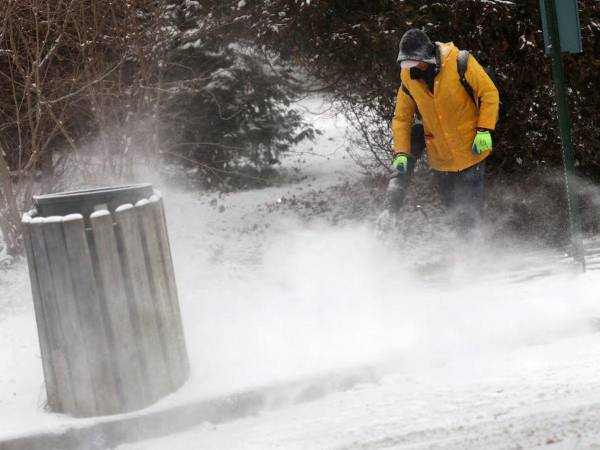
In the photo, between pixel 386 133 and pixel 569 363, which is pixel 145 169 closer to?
pixel 386 133

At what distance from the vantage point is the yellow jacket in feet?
17.7

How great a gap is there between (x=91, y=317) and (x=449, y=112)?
2.89 metres

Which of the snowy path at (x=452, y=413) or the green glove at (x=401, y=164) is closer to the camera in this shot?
the snowy path at (x=452, y=413)

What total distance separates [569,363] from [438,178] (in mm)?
2117

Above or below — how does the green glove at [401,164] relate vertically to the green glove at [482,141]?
below

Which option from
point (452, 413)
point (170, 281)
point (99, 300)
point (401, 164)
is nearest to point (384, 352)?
point (452, 413)

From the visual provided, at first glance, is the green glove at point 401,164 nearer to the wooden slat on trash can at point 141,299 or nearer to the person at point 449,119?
the person at point 449,119

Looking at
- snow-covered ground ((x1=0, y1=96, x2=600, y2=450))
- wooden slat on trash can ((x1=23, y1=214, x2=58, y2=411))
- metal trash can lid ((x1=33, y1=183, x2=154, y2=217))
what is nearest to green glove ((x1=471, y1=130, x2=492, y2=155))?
snow-covered ground ((x1=0, y1=96, x2=600, y2=450))

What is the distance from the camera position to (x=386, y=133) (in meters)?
8.98

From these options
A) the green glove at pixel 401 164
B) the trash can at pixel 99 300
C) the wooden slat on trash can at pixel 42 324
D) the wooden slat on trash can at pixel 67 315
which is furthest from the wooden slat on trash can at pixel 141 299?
the green glove at pixel 401 164

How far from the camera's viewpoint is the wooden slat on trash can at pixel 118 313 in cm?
389

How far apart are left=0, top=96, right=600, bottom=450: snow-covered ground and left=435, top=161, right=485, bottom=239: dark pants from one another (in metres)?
0.27

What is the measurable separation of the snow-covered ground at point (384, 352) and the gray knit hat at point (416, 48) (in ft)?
5.29

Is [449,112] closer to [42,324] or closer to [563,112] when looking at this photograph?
[563,112]
